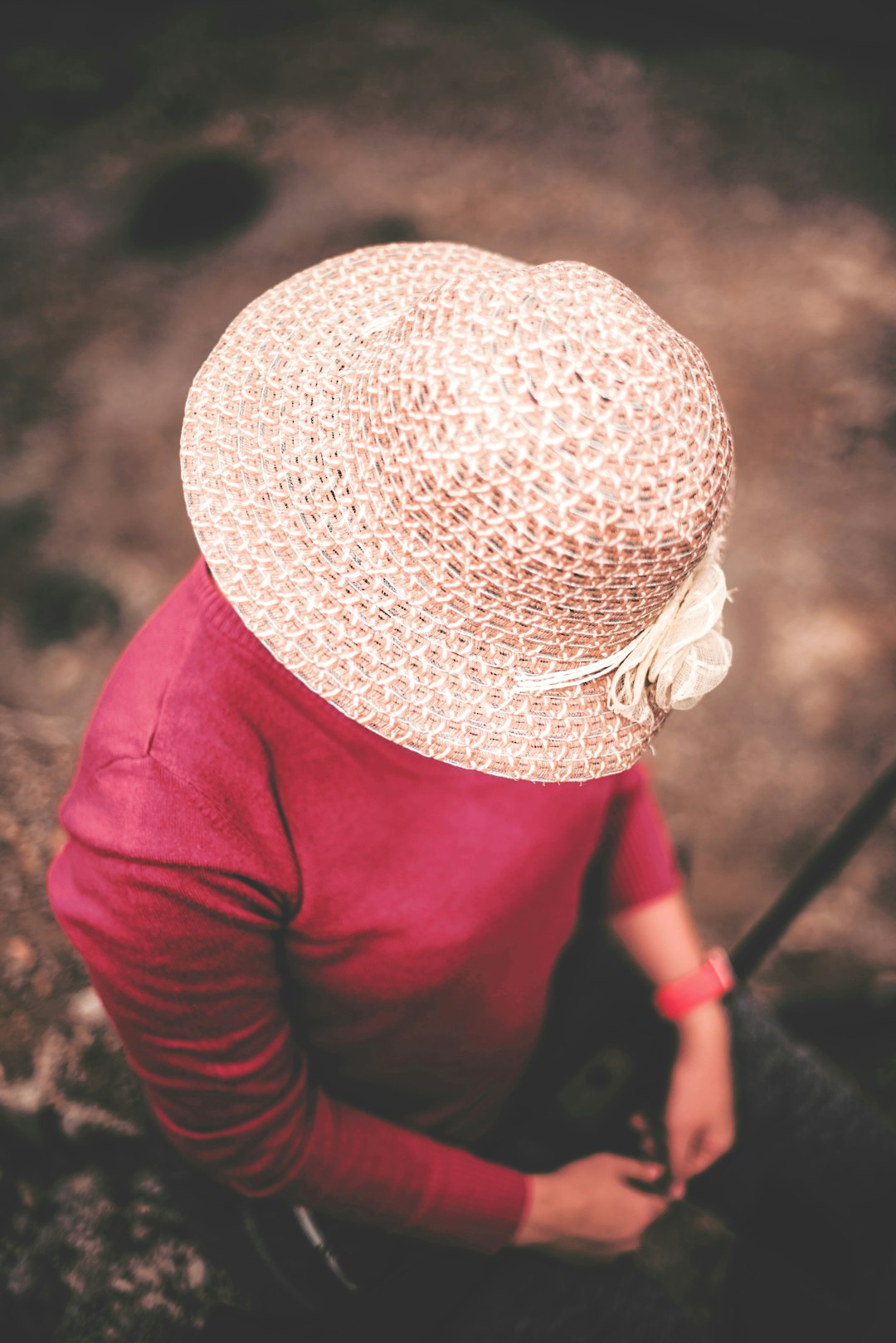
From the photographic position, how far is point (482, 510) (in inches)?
30.5

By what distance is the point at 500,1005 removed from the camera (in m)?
1.28

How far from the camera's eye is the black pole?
2.00m

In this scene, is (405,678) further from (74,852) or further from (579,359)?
(74,852)

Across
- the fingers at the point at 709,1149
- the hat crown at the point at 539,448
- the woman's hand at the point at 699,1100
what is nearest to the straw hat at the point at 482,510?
the hat crown at the point at 539,448

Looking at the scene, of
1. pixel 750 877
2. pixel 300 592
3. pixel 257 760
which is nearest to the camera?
pixel 300 592

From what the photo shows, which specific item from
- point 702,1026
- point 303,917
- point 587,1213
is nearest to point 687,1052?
point 702,1026

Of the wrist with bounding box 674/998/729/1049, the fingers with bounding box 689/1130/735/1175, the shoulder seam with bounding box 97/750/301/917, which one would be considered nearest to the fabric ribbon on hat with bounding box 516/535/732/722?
the shoulder seam with bounding box 97/750/301/917

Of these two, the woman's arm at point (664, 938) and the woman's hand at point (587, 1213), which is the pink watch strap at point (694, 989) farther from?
the woman's hand at point (587, 1213)

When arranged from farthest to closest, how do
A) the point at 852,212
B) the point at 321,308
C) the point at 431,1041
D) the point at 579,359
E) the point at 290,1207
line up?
the point at 852,212
the point at 290,1207
the point at 431,1041
the point at 321,308
the point at 579,359

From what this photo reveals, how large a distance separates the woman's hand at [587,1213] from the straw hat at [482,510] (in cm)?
92

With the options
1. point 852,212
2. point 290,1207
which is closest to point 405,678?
point 290,1207

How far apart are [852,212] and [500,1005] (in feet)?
18.1

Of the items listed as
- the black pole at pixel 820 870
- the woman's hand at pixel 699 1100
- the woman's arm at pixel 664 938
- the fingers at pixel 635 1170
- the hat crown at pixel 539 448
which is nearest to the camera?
the hat crown at pixel 539 448

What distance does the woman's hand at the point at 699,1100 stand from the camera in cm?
162
